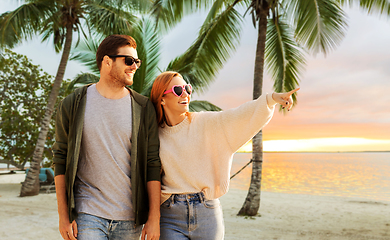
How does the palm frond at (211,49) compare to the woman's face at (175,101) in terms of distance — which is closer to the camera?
the woman's face at (175,101)

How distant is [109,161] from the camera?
1.94m

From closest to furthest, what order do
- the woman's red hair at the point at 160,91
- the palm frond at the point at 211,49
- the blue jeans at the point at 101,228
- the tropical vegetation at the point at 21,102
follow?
the blue jeans at the point at 101,228, the woman's red hair at the point at 160,91, the palm frond at the point at 211,49, the tropical vegetation at the point at 21,102

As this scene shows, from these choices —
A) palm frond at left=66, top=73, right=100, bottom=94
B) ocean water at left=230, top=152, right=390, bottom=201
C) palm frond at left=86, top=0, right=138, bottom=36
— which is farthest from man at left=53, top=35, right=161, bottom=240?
ocean water at left=230, top=152, right=390, bottom=201

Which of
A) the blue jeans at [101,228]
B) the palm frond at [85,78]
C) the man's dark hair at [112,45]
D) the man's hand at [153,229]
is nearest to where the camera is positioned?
the blue jeans at [101,228]

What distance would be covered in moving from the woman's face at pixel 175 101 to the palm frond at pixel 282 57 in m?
8.57

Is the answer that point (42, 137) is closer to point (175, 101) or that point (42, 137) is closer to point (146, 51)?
point (146, 51)

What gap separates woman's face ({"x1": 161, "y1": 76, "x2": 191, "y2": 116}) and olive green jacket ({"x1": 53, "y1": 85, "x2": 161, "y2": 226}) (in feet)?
0.57

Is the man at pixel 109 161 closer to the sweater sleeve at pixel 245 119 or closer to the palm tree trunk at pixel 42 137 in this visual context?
the sweater sleeve at pixel 245 119

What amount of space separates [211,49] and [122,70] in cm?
721

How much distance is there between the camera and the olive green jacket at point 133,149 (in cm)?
192

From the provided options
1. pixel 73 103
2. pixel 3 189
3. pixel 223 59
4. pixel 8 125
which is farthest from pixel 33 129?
pixel 73 103

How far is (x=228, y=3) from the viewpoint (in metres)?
9.20

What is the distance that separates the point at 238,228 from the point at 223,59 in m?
4.80

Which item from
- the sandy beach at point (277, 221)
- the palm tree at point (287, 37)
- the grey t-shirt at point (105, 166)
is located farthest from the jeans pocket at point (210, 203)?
the palm tree at point (287, 37)
